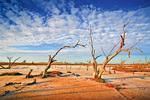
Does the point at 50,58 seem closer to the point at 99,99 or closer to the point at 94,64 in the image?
the point at 94,64

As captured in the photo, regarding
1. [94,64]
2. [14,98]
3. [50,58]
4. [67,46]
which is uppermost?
[67,46]

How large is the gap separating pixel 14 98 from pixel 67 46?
796 cm

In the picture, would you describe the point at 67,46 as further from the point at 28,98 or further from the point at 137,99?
the point at 137,99

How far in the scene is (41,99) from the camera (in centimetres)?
520

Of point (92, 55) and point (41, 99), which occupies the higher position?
point (92, 55)

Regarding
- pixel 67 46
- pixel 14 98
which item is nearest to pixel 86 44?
pixel 67 46

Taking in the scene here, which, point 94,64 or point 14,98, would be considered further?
point 94,64

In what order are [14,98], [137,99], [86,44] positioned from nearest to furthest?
[14,98], [137,99], [86,44]

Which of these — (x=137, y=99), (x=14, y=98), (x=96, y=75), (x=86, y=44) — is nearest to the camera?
(x=14, y=98)

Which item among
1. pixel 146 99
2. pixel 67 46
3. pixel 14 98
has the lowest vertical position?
pixel 146 99

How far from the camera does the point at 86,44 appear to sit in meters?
11.5

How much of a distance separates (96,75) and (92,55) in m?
2.61

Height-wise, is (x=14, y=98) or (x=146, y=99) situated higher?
(x=14, y=98)

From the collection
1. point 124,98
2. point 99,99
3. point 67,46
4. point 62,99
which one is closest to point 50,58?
point 67,46
